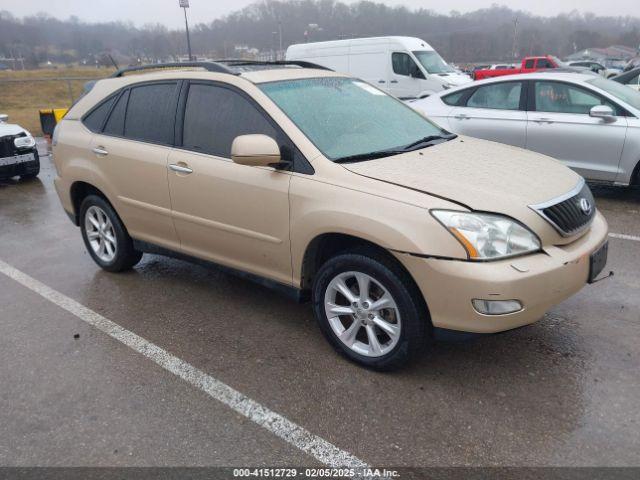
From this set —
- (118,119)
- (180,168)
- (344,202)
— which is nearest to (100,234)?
(118,119)

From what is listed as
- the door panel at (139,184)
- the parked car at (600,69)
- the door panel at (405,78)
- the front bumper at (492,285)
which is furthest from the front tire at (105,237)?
Answer: the parked car at (600,69)

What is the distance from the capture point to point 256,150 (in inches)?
124

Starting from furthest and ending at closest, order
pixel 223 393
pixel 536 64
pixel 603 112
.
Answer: pixel 536 64 → pixel 603 112 → pixel 223 393

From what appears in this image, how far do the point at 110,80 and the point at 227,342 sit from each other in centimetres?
260

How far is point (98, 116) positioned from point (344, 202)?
2724 mm

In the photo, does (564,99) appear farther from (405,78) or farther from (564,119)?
(405,78)

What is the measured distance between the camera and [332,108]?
3682 millimetres

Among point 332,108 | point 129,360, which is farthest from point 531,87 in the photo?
point 129,360

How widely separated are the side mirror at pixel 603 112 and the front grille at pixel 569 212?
11.1 feet

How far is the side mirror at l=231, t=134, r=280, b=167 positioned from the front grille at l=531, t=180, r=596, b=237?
4.83ft

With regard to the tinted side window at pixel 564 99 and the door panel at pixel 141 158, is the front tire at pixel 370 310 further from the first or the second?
the tinted side window at pixel 564 99

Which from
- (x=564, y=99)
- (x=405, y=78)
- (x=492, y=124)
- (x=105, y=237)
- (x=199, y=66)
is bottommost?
(x=105, y=237)

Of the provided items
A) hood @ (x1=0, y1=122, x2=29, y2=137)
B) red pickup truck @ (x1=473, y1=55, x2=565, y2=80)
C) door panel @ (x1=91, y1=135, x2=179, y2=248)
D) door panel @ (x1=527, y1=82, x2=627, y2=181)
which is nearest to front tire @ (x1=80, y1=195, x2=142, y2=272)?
door panel @ (x1=91, y1=135, x2=179, y2=248)

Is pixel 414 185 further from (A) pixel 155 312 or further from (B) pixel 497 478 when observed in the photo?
(A) pixel 155 312
